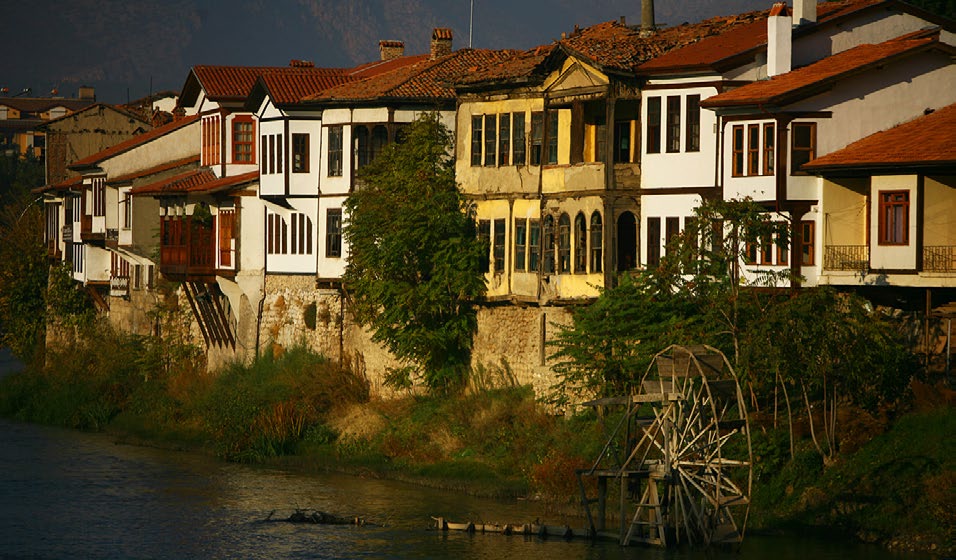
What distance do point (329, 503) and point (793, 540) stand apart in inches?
526

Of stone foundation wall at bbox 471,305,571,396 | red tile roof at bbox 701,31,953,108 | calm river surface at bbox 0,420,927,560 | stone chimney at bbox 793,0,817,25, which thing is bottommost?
calm river surface at bbox 0,420,927,560

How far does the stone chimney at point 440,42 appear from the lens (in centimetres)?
5622

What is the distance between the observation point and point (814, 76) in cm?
3909

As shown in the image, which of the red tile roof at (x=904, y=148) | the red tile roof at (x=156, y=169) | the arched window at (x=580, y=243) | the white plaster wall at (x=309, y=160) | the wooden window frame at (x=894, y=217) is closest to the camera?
the red tile roof at (x=904, y=148)

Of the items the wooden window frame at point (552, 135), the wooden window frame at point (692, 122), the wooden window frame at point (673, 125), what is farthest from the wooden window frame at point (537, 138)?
the wooden window frame at point (692, 122)

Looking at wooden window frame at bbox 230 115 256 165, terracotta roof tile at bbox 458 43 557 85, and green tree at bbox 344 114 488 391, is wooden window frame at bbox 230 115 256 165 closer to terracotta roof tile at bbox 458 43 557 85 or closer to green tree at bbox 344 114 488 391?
green tree at bbox 344 114 488 391

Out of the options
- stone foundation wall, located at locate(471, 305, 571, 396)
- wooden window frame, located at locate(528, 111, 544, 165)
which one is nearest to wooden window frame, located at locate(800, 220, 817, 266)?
stone foundation wall, located at locate(471, 305, 571, 396)

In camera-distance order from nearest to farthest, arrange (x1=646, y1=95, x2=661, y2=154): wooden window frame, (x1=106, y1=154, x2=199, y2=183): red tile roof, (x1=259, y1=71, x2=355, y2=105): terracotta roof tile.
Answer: (x1=646, y1=95, x2=661, y2=154): wooden window frame
(x1=259, y1=71, x2=355, y2=105): terracotta roof tile
(x1=106, y1=154, x2=199, y2=183): red tile roof

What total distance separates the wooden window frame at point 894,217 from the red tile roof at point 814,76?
3.14 m

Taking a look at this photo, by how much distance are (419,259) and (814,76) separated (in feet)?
46.7

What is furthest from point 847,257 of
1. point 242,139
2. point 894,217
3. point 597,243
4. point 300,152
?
point 242,139

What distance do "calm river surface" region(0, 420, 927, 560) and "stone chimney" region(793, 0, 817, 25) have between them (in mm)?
14510

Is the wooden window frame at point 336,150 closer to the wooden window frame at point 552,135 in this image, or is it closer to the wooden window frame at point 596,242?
the wooden window frame at point 552,135

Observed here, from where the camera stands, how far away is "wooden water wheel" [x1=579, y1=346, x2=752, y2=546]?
3419 centimetres
